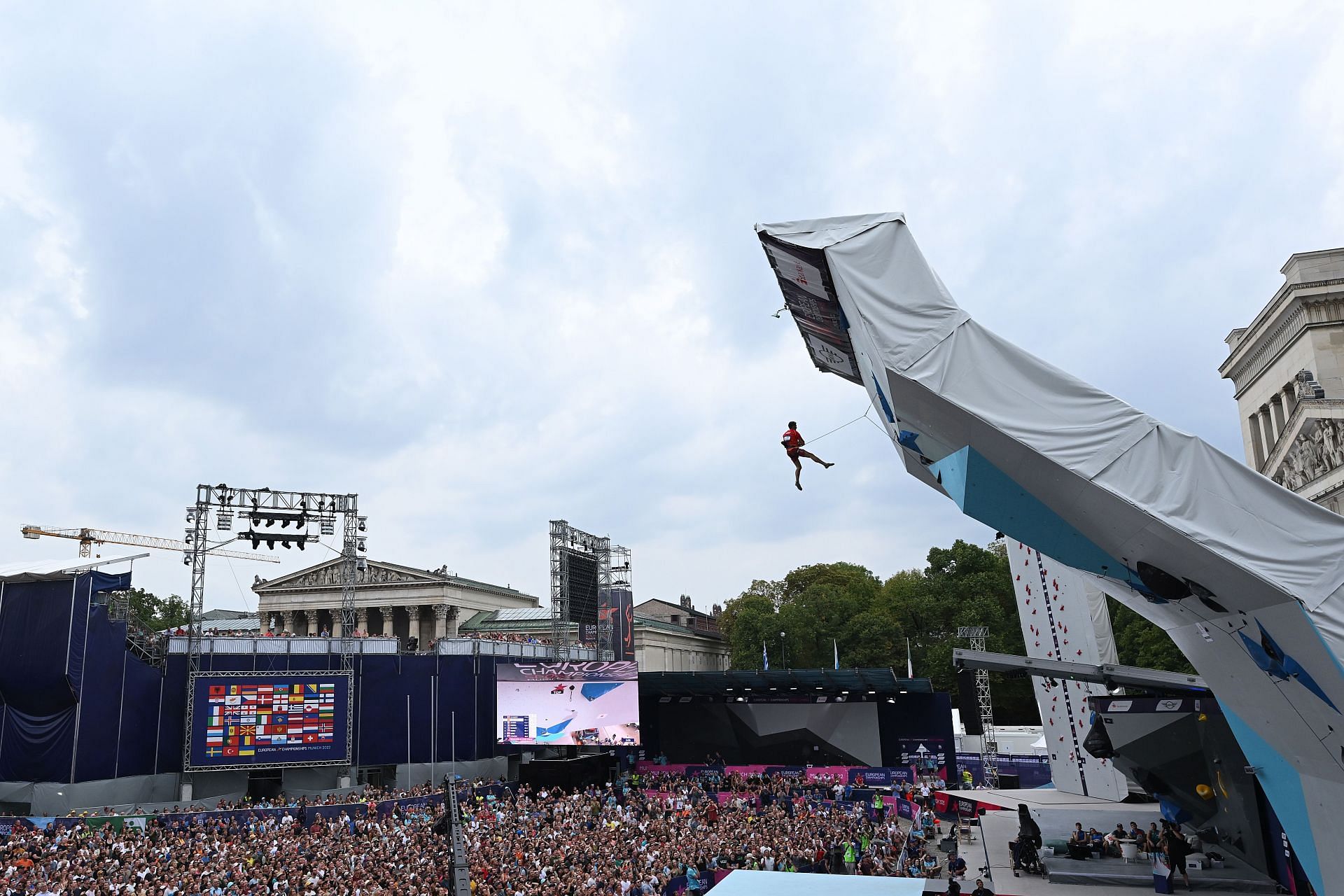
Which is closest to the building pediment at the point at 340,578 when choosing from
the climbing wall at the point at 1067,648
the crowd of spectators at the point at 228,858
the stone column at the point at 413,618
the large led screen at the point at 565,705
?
Answer: the stone column at the point at 413,618

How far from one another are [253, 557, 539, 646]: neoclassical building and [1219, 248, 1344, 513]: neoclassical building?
210 feet

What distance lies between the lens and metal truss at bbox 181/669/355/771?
36.6 metres

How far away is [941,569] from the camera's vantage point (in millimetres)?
73750

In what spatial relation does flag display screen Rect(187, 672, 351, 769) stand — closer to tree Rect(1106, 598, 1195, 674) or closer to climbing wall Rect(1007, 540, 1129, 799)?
climbing wall Rect(1007, 540, 1129, 799)

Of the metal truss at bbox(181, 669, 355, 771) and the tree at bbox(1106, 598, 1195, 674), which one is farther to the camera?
the tree at bbox(1106, 598, 1195, 674)

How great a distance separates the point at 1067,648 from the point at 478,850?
1905 centimetres

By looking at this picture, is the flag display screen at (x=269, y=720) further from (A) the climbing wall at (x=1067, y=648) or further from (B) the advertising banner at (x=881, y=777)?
(A) the climbing wall at (x=1067, y=648)

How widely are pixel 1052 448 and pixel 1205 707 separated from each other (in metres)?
12.0

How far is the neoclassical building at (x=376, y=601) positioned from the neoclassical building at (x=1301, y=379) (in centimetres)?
6403

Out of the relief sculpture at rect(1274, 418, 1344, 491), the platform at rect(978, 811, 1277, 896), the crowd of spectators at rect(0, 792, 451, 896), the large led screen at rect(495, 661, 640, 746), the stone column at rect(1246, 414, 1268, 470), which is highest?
the stone column at rect(1246, 414, 1268, 470)

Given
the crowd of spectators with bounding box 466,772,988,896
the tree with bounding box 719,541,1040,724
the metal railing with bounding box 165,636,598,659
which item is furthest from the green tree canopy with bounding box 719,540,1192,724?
the crowd of spectators with bounding box 466,772,988,896

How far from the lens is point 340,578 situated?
80.8 meters

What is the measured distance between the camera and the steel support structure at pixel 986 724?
4675 cm

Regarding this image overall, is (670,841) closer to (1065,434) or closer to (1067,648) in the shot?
(1067,648)
